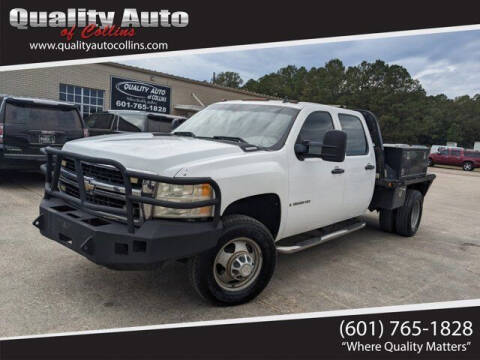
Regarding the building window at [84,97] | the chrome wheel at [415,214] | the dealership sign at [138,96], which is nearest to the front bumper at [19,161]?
the chrome wheel at [415,214]

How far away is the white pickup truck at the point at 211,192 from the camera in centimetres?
294

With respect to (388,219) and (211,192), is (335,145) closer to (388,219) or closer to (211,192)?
(211,192)

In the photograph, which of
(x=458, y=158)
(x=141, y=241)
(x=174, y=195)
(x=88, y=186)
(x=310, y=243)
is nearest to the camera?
(x=141, y=241)

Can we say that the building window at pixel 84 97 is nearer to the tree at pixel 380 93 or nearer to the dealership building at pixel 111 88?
the dealership building at pixel 111 88

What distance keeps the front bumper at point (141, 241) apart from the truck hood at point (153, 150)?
429 millimetres

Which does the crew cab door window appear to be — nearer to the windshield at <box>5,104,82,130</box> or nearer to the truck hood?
the truck hood

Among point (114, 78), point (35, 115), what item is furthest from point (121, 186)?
point (114, 78)

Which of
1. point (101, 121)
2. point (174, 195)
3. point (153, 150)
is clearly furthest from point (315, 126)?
point (101, 121)

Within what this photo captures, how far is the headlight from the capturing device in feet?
9.84

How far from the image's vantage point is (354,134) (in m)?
5.30

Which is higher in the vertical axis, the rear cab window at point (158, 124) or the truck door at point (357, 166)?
the rear cab window at point (158, 124)

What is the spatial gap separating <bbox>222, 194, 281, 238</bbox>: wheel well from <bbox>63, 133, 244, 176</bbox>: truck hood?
0.48m

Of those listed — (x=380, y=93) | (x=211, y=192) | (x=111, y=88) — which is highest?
(x=380, y=93)

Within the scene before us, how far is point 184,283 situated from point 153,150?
143 cm
